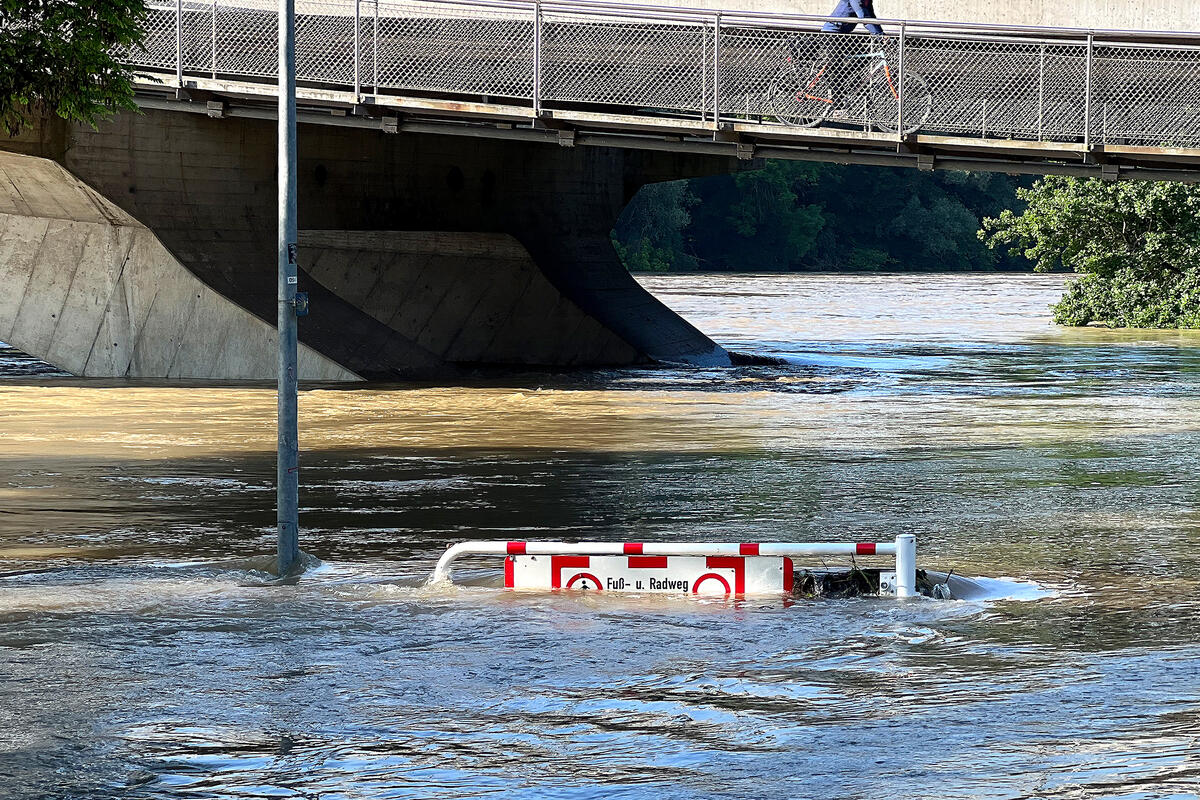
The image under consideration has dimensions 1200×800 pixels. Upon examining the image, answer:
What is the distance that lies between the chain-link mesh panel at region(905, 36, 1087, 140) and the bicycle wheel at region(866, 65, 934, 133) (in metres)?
0.11

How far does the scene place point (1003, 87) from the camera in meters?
24.6

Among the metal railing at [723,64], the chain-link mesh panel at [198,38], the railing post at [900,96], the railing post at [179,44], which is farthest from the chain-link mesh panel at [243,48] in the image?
the railing post at [900,96]

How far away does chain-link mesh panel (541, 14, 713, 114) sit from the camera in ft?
86.2

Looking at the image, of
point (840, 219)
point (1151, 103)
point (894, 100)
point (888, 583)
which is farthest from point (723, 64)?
point (840, 219)

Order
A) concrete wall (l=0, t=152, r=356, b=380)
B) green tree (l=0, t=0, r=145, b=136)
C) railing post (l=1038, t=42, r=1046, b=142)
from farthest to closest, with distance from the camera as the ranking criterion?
1. concrete wall (l=0, t=152, r=356, b=380)
2. railing post (l=1038, t=42, r=1046, b=142)
3. green tree (l=0, t=0, r=145, b=136)

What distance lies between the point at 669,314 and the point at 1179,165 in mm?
14216

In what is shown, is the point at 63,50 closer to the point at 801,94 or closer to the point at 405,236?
the point at 801,94

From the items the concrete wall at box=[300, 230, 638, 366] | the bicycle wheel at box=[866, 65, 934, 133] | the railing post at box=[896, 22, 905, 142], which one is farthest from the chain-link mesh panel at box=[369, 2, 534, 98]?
the railing post at box=[896, 22, 905, 142]

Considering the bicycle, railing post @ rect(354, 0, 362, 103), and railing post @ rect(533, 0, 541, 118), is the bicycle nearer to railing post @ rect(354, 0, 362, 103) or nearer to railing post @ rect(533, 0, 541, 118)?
railing post @ rect(533, 0, 541, 118)

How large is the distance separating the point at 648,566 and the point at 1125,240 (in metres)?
35.7

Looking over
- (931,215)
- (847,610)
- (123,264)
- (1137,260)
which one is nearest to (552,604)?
(847,610)

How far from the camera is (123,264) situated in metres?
29.8

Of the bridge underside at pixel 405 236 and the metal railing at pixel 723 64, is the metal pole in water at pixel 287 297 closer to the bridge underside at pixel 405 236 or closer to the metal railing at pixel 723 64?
the metal railing at pixel 723 64

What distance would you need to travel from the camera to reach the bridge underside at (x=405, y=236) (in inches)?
1169
